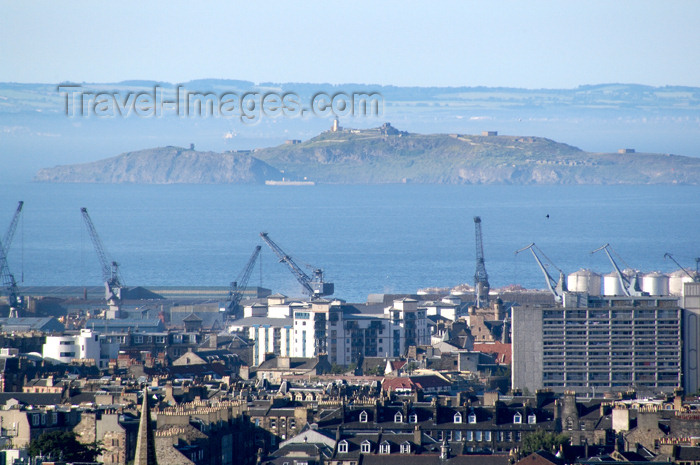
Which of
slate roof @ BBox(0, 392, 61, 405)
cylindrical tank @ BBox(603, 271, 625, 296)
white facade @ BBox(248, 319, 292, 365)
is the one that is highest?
cylindrical tank @ BBox(603, 271, 625, 296)

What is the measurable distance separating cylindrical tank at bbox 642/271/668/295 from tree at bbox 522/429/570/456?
7479 cm

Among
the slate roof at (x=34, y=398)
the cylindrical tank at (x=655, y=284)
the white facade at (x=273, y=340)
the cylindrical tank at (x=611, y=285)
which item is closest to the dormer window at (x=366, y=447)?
the slate roof at (x=34, y=398)

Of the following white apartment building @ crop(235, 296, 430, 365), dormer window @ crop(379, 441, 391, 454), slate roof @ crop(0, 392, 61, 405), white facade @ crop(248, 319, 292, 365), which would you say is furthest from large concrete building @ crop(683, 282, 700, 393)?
dormer window @ crop(379, 441, 391, 454)

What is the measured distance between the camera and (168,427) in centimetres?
4638

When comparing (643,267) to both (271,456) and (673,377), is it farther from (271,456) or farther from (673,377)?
(271,456)

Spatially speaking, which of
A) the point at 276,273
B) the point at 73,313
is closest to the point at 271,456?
the point at 73,313

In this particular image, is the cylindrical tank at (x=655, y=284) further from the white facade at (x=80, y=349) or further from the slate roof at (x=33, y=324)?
the white facade at (x=80, y=349)

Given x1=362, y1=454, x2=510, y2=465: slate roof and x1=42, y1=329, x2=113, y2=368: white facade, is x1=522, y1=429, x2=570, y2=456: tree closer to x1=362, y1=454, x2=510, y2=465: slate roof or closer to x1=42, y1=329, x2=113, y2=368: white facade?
x1=362, y1=454, x2=510, y2=465: slate roof

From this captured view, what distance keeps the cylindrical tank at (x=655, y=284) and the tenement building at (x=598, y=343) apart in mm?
38002

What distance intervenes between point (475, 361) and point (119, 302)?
174ft

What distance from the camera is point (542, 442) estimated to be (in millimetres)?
49375

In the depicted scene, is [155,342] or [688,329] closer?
[688,329]

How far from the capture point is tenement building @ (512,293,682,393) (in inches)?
3349

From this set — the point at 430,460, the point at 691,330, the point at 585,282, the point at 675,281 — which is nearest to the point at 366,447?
the point at 430,460
